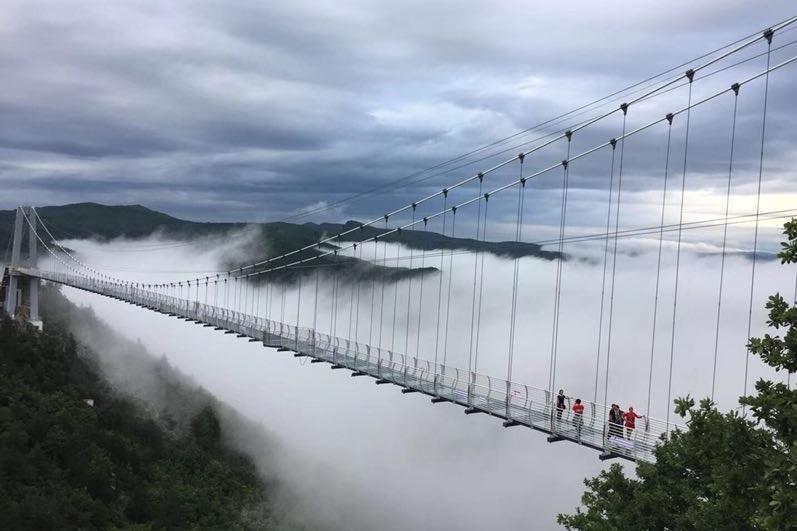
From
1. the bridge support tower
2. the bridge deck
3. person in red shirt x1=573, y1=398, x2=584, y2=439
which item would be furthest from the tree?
the bridge support tower

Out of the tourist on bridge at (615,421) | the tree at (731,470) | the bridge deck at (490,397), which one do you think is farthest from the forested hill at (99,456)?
the tree at (731,470)

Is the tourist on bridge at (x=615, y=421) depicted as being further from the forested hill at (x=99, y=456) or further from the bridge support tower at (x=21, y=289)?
the bridge support tower at (x=21, y=289)

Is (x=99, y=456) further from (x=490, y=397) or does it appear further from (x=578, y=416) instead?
(x=578, y=416)

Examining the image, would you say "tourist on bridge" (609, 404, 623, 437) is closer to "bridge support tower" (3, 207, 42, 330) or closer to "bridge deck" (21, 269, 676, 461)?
"bridge deck" (21, 269, 676, 461)

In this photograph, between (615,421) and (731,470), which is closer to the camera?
(731,470)

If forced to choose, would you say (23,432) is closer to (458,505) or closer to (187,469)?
(187,469)

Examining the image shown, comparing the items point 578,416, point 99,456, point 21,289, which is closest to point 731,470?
point 578,416
